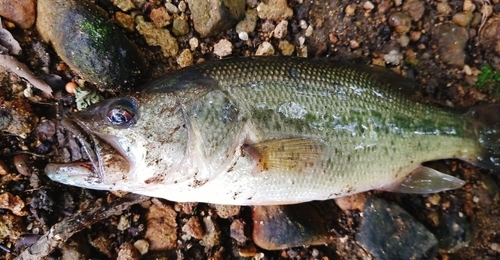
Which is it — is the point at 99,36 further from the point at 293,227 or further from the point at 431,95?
the point at 431,95

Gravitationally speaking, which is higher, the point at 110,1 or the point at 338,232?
the point at 110,1

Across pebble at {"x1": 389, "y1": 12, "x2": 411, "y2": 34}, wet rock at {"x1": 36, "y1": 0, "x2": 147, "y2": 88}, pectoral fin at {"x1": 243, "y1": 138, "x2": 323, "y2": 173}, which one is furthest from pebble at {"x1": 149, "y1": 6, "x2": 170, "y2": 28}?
pebble at {"x1": 389, "y1": 12, "x2": 411, "y2": 34}

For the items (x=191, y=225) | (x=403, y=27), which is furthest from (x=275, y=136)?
(x=403, y=27)

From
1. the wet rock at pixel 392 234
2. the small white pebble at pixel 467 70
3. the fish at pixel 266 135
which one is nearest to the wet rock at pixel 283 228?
the fish at pixel 266 135

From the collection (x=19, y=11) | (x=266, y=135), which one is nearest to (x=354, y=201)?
(x=266, y=135)

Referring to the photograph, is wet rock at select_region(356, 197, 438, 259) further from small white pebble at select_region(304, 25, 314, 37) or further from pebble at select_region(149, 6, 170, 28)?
pebble at select_region(149, 6, 170, 28)

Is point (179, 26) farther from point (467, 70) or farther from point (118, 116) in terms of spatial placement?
point (467, 70)
